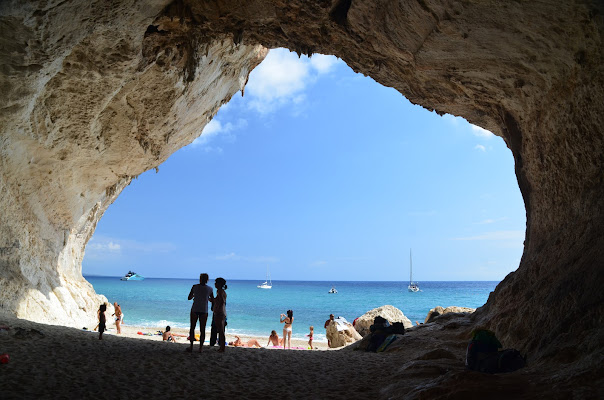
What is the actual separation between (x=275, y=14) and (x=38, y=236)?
11.5 metres

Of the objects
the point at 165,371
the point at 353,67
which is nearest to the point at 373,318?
the point at 353,67

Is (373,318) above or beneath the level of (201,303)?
beneath

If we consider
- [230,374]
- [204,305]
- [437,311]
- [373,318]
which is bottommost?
[373,318]

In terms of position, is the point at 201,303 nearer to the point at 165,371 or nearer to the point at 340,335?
the point at 165,371

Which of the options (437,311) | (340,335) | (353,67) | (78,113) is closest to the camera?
(353,67)

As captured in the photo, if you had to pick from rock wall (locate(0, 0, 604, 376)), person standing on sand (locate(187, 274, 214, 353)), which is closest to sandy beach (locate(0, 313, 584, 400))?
person standing on sand (locate(187, 274, 214, 353))

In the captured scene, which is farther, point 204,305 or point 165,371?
point 204,305

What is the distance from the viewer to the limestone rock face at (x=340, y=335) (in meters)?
15.2

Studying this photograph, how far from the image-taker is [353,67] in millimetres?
10992

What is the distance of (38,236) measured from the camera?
46.7ft

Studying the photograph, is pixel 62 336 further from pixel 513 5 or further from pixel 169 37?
pixel 513 5

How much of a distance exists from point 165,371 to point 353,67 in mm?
8650

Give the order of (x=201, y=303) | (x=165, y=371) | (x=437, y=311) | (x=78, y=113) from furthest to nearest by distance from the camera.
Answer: (x=437, y=311)
(x=78, y=113)
(x=201, y=303)
(x=165, y=371)

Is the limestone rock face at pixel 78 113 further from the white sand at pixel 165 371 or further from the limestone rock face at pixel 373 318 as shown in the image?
the limestone rock face at pixel 373 318
